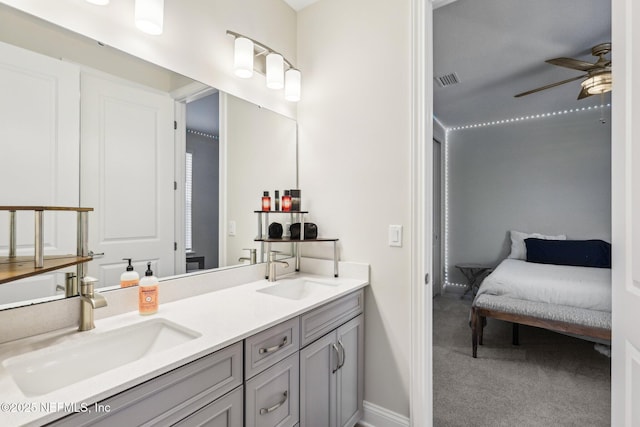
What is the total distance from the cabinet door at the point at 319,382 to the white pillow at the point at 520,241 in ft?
12.3

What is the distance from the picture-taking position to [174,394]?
0.85m

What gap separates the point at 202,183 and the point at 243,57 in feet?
2.36

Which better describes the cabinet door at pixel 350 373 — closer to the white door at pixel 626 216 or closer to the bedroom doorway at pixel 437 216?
the white door at pixel 626 216

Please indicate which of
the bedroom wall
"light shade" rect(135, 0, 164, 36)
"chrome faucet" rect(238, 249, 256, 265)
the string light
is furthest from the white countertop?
the string light

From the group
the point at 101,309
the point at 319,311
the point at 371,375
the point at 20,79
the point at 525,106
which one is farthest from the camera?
the point at 525,106

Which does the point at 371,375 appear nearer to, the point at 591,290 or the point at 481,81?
the point at 591,290

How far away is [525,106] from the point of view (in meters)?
3.94

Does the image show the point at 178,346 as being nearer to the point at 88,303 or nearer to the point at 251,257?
the point at 88,303

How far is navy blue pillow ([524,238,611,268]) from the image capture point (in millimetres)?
3602

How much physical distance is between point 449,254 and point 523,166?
1.65 m

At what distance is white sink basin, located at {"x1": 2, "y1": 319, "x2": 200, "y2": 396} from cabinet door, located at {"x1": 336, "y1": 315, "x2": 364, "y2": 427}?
82 centimetres

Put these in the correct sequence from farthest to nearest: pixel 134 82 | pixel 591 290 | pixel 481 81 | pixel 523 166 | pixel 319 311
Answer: pixel 523 166
pixel 481 81
pixel 591 290
pixel 319 311
pixel 134 82

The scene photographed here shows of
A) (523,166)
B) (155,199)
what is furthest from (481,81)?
(155,199)

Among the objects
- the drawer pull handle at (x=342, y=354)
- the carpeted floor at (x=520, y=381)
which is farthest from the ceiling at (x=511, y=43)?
the carpeted floor at (x=520, y=381)
